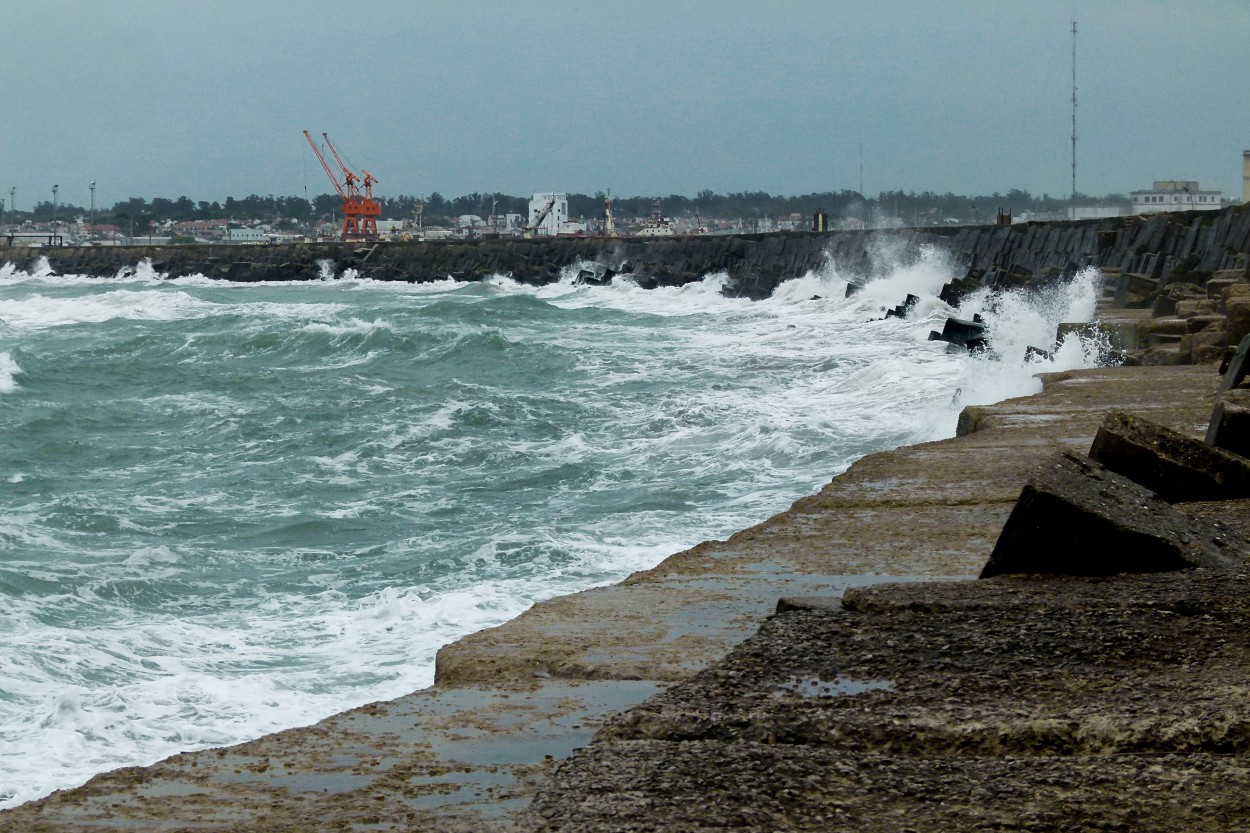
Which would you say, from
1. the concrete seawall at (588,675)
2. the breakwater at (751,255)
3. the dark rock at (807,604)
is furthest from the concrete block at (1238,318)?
the breakwater at (751,255)

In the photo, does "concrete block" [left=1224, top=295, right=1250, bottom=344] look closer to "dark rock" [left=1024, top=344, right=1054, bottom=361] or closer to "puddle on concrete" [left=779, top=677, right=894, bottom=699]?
"dark rock" [left=1024, top=344, right=1054, bottom=361]

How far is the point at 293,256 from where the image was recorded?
2680 inches

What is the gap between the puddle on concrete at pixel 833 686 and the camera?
3221 millimetres

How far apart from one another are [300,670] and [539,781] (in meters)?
3.37

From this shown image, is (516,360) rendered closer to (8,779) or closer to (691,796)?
(8,779)

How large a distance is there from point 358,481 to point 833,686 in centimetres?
900

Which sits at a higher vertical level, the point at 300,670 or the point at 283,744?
the point at 283,744

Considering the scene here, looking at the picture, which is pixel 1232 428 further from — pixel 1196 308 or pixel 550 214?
pixel 550 214

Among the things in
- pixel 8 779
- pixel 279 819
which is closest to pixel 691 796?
pixel 279 819

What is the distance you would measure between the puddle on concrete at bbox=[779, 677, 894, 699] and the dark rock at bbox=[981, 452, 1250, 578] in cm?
121

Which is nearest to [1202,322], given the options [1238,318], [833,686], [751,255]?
[1238,318]

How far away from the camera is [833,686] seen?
3.27m

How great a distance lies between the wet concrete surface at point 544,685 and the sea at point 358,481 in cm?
121

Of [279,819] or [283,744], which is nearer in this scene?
[279,819]
